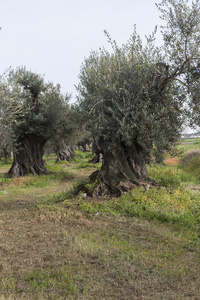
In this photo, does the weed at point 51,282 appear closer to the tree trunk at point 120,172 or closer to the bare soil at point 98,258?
the bare soil at point 98,258

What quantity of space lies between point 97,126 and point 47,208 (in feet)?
14.6

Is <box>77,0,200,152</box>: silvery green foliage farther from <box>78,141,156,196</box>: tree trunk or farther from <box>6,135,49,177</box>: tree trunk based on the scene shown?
<box>6,135,49,177</box>: tree trunk

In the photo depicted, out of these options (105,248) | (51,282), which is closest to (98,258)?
(105,248)

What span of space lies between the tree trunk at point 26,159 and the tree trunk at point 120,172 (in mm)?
11611

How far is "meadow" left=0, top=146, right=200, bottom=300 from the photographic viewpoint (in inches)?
220

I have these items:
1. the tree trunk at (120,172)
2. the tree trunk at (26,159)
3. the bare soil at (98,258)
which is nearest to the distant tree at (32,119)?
the tree trunk at (26,159)

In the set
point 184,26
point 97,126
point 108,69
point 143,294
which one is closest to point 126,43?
point 108,69

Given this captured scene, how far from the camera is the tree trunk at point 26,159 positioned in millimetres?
25000

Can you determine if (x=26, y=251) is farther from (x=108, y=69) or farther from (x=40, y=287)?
(x=108, y=69)

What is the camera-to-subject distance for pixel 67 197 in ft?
45.3

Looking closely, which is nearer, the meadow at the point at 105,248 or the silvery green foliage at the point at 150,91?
the meadow at the point at 105,248

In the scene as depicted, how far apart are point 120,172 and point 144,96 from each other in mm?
3949

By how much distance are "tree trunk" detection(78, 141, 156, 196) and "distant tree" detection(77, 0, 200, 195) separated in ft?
0.17

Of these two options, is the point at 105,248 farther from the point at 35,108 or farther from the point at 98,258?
the point at 35,108
